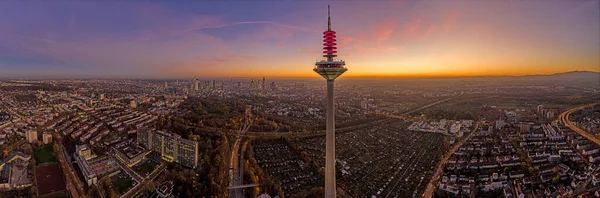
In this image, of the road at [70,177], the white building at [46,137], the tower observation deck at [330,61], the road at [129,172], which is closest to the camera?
the tower observation deck at [330,61]

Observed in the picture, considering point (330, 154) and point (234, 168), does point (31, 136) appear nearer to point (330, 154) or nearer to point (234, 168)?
point (234, 168)

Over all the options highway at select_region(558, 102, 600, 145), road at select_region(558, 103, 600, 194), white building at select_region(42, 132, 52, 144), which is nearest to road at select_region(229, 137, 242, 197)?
white building at select_region(42, 132, 52, 144)

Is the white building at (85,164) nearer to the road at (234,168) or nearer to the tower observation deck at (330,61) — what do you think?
the road at (234,168)

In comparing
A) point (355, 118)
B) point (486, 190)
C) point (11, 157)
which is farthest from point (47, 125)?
point (486, 190)

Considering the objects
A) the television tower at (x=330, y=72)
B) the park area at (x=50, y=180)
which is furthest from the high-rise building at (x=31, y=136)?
the television tower at (x=330, y=72)

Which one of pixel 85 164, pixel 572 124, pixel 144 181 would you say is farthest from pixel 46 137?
pixel 572 124
